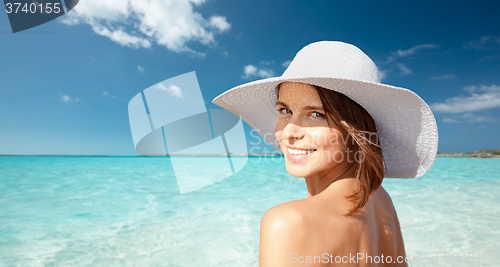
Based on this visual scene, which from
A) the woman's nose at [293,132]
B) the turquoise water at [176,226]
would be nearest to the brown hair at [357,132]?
the woman's nose at [293,132]

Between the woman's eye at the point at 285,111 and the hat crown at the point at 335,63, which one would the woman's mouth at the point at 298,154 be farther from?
the hat crown at the point at 335,63

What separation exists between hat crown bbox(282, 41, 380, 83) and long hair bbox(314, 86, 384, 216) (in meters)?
0.08

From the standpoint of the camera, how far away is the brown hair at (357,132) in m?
0.95

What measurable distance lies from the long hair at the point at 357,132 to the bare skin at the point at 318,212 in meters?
0.03

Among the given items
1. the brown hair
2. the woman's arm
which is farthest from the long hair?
the woman's arm

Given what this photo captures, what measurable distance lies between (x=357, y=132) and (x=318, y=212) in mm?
412

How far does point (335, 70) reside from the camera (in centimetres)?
101

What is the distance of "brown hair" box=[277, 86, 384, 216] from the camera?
3.10 feet

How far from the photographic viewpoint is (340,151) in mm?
990

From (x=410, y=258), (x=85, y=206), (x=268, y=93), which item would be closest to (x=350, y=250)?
(x=268, y=93)

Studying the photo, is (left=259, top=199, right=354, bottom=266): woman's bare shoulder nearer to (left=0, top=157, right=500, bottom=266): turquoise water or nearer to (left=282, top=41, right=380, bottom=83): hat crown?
(left=282, top=41, right=380, bottom=83): hat crown

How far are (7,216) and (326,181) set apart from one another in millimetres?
6688

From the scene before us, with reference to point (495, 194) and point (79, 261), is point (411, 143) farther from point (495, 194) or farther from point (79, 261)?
point (495, 194)

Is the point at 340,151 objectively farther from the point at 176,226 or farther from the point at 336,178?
the point at 176,226
